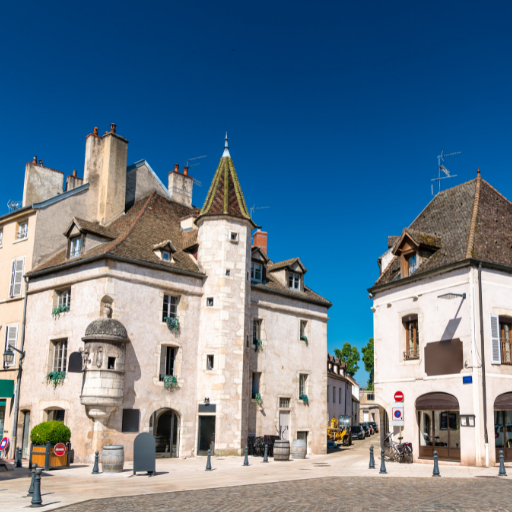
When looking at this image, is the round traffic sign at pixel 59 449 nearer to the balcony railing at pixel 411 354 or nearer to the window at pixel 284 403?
the window at pixel 284 403

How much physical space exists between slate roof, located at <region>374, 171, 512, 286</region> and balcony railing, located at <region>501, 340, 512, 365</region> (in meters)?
3.06

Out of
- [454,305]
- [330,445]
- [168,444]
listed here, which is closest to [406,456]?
[454,305]

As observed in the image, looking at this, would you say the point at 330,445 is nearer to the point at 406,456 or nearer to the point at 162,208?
the point at 406,456

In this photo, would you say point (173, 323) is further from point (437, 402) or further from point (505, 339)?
point (505, 339)

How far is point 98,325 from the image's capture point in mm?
25734

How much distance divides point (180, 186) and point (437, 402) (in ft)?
68.4

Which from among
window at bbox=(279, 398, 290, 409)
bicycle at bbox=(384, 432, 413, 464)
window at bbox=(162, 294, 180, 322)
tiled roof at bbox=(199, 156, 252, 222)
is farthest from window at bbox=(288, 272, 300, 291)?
bicycle at bbox=(384, 432, 413, 464)

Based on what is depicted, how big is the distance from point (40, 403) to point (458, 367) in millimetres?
18070

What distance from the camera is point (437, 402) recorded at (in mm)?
24188

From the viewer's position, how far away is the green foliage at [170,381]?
1099 inches

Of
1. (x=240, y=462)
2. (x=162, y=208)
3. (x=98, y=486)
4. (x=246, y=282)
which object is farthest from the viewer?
(x=162, y=208)

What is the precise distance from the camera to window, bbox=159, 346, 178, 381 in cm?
2816

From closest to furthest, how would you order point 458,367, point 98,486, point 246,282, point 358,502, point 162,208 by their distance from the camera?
point 358,502, point 98,486, point 458,367, point 246,282, point 162,208

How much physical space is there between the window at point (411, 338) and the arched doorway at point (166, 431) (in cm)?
A: 1082
